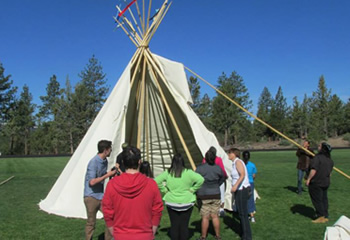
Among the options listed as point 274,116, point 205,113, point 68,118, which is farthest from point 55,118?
point 274,116

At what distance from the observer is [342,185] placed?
1082cm

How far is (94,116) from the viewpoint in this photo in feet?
141

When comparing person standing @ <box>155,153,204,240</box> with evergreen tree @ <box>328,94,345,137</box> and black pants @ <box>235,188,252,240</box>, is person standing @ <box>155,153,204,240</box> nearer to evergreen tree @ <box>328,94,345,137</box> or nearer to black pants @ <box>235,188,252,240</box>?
black pants @ <box>235,188,252,240</box>

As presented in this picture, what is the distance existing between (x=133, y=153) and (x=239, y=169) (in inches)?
114

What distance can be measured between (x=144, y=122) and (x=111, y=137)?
2.94m

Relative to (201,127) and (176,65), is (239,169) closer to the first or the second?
(201,127)

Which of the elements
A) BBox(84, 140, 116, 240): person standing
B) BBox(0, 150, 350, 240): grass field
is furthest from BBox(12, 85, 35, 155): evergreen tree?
BBox(84, 140, 116, 240): person standing

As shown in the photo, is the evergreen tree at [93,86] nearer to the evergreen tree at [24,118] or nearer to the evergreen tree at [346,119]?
the evergreen tree at [24,118]

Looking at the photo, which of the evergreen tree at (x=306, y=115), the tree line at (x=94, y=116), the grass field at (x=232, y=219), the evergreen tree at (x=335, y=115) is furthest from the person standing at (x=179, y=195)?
the evergreen tree at (x=335, y=115)

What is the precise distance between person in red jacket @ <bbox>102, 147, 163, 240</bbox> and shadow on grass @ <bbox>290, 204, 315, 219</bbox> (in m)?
5.41

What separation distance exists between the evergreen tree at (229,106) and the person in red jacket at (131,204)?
38.3 metres

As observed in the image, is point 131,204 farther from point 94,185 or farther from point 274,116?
point 274,116

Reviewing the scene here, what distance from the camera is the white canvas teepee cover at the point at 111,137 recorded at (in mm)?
6988

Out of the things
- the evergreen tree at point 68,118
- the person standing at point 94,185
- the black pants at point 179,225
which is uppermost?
the evergreen tree at point 68,118
